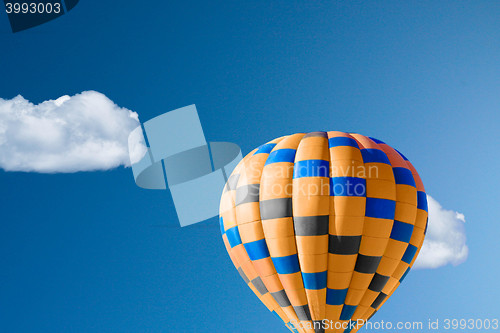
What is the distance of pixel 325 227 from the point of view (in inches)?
526

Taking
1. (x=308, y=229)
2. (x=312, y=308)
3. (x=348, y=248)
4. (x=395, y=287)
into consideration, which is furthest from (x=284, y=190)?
(x=395, y=287)

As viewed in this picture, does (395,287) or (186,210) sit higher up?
(186,210)

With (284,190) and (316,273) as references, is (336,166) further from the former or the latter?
(316,273)

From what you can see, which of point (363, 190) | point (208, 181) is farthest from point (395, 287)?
point (208, 181)

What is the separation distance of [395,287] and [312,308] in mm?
2559

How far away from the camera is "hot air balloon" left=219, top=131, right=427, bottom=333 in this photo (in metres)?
13.4

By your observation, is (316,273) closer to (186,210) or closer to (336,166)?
(336,166)

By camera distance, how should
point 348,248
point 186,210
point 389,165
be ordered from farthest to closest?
point 186,210 → point 389,165 → point 348,248

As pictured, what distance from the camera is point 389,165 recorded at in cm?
1425

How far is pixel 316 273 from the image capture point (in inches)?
531

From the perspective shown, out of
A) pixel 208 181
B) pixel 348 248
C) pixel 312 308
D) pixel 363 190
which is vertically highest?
pixel 208 181

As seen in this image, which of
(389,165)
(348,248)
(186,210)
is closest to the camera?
(348,248)

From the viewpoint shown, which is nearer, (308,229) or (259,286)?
(308,229)

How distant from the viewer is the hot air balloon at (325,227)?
13.4m
